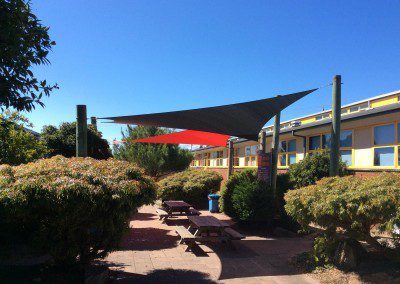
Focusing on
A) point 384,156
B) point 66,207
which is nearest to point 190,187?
point 384,156

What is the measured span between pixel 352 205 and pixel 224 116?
4440 millimetres

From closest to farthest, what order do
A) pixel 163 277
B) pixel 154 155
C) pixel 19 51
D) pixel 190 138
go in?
pixel 19 51, pixel 163 277, pixel 190 138, pixel 154 155

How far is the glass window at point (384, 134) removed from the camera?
9.82 m

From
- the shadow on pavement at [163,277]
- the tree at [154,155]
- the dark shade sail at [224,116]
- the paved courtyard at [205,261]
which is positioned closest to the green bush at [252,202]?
the paved courtyard at [205,261]

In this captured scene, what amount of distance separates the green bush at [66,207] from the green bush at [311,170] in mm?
5809

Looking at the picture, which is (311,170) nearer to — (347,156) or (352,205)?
(347,156)

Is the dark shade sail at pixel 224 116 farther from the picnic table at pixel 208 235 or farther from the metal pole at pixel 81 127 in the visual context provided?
the picnic table at pixel 208 235

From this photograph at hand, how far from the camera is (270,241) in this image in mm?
8758

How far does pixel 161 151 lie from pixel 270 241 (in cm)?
1476

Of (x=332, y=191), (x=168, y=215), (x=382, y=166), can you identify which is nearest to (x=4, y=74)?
(x=332, y=191)

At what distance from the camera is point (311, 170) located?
965 centimetres

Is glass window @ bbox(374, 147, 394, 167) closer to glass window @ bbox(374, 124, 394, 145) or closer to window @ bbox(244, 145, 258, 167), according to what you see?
glass window @ bbox(374, 124, 394, 145)

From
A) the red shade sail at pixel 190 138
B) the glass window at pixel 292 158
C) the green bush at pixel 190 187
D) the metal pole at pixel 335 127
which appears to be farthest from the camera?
the green bush at pixel 190 187

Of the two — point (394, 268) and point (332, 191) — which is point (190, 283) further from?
point (394, 268)
